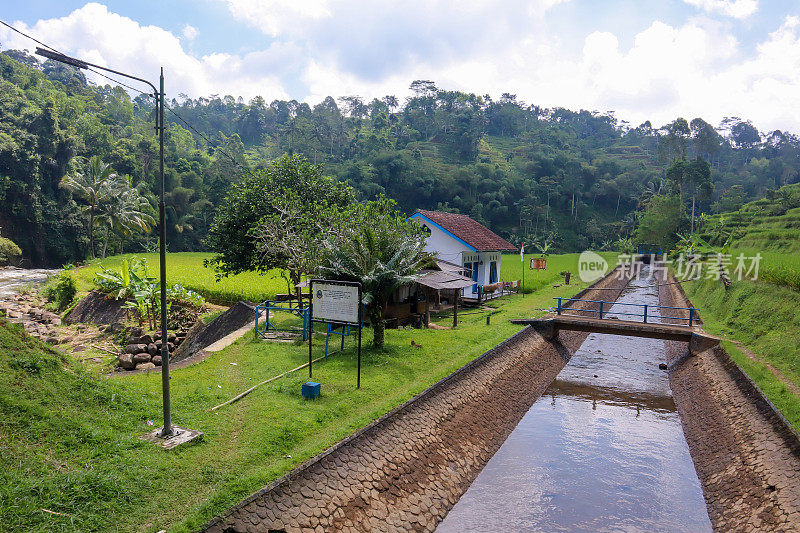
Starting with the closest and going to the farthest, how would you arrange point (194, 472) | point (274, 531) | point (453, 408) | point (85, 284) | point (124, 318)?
1. point (274, 531)
2. point (194, 472)
3. point (453, 408)
4. point (124, 318)
5. point (85, 284)

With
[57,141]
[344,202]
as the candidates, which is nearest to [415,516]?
[344,202]

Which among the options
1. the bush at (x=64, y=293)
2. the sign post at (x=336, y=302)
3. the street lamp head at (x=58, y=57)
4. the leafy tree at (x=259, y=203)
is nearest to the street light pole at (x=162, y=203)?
the street lamp head at (x=58, y=57)

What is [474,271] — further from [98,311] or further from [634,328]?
[98,311]

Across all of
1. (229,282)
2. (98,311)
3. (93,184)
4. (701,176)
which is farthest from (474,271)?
(701,176)

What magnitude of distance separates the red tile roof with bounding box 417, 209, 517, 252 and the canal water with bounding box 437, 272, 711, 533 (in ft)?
36.8

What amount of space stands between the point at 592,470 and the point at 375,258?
812 centimetres

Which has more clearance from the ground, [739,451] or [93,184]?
[93,184]

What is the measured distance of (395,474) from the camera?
350 inches

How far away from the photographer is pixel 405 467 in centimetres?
922

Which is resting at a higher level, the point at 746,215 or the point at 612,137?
the point at 612,137

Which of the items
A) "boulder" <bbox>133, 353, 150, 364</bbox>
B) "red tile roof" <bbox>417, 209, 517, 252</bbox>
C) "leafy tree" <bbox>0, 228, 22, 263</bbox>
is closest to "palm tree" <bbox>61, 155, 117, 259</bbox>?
"leafy tree" <bbox>0, 228, 22, 263</bbox>

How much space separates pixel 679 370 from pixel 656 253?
55.8 meters

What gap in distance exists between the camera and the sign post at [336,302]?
1115 centimetres

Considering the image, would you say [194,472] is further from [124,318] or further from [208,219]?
[208,219]
